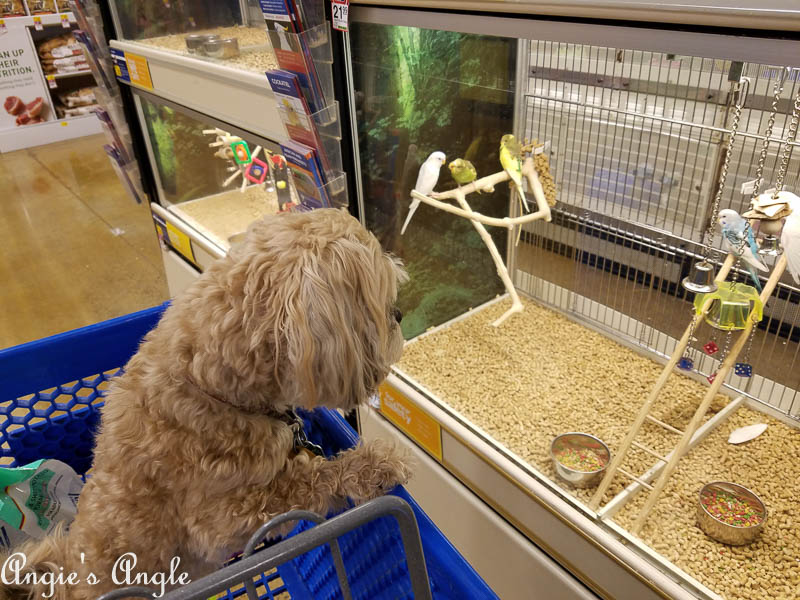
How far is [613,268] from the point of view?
5.27 feet

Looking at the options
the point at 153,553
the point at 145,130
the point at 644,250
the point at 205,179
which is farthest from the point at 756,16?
the point at 145,130

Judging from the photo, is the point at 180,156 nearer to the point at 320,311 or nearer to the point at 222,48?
the point at 222,48

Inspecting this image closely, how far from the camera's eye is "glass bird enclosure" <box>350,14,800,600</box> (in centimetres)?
113

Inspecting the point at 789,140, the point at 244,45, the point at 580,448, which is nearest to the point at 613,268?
the point at 580,448

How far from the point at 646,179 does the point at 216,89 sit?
136cm

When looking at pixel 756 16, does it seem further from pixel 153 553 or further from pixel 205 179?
pixel 205 179

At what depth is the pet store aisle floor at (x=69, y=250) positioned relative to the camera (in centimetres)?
296

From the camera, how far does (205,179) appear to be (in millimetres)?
2713

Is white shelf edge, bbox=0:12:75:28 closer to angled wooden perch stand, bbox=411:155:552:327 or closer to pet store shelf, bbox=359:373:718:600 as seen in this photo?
angled wooden perch stand, bbox=411:155:552:327

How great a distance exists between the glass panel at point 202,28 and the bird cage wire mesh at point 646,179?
0.94 m

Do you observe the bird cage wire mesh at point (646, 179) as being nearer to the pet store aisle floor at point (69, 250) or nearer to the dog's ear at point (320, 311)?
the dog's ear at point (320, 311)

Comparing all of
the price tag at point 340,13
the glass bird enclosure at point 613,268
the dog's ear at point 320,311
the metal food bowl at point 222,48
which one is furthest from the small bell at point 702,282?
the metal food bowl at point 222,48

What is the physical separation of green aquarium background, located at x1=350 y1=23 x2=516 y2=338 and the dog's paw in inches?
31.2

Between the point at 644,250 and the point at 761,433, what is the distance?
0.50m
